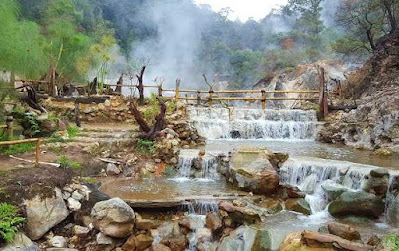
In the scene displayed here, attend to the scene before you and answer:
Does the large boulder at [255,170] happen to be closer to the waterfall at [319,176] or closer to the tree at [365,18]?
the waterfall at [319,176]

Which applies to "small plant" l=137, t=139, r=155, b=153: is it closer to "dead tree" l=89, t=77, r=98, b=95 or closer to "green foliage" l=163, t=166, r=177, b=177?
"green foliage" l=163, t=166, r=177, b=177

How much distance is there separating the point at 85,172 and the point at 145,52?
1002 inches

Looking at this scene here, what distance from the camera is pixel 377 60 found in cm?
1535

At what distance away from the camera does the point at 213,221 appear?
6.00 metres

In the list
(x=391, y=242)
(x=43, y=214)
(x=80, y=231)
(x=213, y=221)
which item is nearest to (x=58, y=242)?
(x=80, y=231)

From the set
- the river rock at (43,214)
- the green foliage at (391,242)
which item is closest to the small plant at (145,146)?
the river rock at (43,214)

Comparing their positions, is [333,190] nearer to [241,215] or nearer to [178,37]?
[241,215]

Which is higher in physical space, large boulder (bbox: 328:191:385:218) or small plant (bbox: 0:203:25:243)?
large boulder (bbox: 328:191:385:218)

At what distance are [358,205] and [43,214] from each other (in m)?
5.05

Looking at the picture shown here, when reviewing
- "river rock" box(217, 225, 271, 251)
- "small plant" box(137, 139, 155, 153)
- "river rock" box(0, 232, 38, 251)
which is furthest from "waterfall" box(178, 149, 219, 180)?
"river rock" box(0, 232, 38, 251)

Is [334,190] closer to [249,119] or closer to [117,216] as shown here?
[117,216]

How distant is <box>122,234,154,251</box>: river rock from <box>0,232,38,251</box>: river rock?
1270mm

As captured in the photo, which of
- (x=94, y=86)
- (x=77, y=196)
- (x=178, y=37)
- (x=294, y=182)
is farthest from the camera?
(x=178, y=37)

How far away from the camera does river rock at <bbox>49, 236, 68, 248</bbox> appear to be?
5451 millimetres
